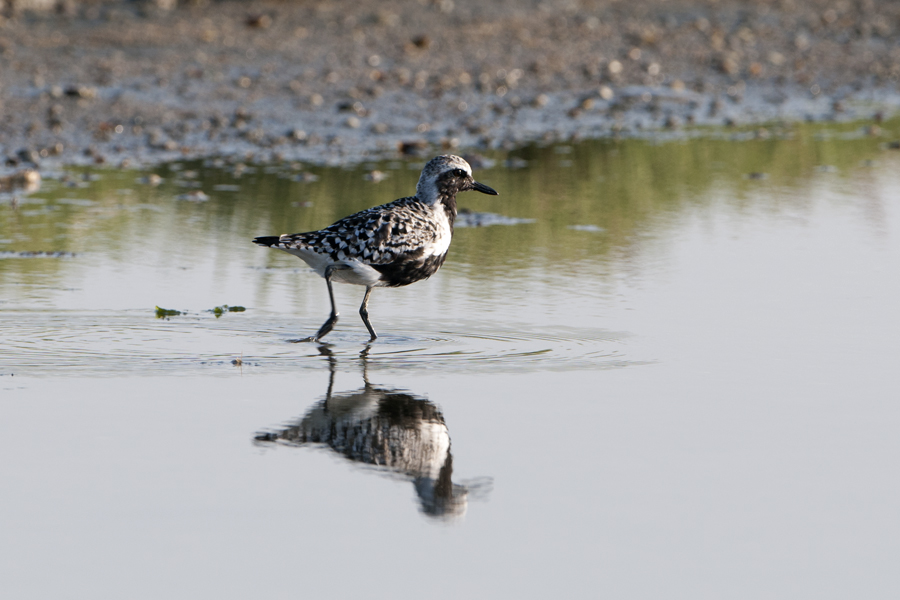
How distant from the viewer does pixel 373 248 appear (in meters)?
7.71

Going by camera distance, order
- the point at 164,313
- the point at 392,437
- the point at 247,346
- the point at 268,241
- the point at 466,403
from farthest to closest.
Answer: the point at 164,313 → the point at 268,241 → the point at 247,346 → the point at 466,403 → the point at 392,437

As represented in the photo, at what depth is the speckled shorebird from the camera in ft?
25.3

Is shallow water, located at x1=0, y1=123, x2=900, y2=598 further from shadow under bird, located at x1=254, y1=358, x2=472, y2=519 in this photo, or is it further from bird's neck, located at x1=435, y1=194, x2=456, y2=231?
bird's neck, located at x1=435, y1=194, x2=456, y2=231

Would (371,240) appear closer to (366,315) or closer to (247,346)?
(366,315)

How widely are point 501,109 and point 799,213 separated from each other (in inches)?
203

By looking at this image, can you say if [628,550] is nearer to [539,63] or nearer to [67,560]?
[67,560]

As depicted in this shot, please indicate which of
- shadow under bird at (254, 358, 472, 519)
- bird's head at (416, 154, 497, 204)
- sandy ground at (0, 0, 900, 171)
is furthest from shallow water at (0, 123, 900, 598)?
sandy ground at (0, 0, 900, 171)

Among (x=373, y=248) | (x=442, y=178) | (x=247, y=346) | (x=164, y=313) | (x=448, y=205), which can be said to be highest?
(x=442, y=178)

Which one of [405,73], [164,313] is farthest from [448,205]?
[405,73]

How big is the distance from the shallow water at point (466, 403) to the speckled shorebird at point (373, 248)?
28 centimetres

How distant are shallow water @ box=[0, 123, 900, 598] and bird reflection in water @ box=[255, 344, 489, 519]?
0.8 inches

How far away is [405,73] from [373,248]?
8.65m

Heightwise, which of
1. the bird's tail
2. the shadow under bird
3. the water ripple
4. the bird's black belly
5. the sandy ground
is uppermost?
the sandy ground

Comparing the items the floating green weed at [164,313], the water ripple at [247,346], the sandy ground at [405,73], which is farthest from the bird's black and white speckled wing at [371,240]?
the sandy ground at [405,73]
